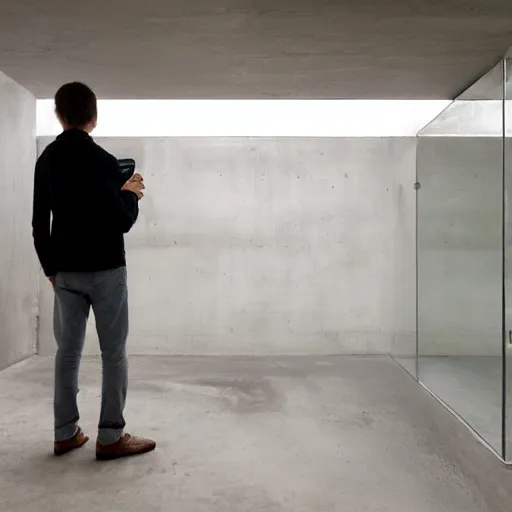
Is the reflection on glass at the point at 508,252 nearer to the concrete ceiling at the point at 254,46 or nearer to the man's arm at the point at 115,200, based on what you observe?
the concrete ceiling at the point at 254,46

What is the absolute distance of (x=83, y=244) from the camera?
1766 millimetres

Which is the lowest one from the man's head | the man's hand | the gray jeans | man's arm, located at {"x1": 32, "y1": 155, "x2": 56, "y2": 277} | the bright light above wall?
the gray jeans

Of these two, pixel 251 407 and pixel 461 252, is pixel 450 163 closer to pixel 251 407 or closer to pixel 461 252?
pixel 461 252

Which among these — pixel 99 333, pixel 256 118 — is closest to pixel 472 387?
pixel 99 333

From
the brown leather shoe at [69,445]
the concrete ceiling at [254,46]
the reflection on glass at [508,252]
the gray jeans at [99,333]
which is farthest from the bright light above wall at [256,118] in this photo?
the brown leather shoe at [69,445]

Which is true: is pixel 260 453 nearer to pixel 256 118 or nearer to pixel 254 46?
pixel 254 46

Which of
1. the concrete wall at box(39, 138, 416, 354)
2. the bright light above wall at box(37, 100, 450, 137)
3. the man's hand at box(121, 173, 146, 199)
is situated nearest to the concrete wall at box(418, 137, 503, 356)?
the concrete wall at box(39, 138, 416, 354)

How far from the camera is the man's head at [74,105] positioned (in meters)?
1.80

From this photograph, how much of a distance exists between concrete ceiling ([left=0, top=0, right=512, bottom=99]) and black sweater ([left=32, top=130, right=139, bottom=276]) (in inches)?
34.4

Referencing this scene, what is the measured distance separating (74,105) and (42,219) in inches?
15.7

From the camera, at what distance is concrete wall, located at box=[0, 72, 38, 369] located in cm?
338

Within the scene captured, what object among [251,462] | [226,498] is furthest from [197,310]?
[226,498]

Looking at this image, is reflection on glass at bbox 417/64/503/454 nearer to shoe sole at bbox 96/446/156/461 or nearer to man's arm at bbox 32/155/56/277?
shoe sole at bbox 96/446/156/461

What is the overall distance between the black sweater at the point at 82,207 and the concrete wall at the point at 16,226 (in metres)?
1.79
